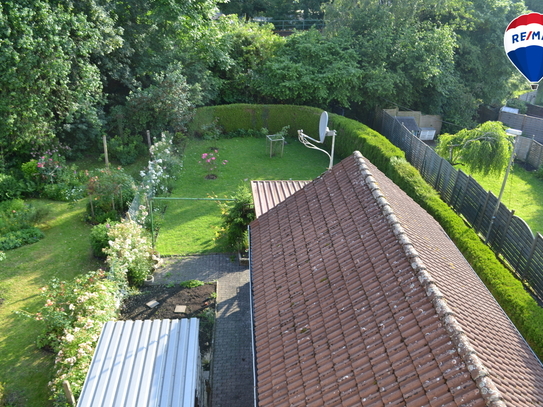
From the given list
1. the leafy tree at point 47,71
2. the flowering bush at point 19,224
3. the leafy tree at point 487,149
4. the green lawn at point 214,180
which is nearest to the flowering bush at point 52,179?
the leafy tree at point 47,71

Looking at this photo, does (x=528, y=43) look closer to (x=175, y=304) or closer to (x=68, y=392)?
(x=175, y=304)

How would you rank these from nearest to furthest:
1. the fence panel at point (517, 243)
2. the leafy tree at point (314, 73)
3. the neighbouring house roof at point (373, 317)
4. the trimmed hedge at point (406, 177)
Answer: the neighbouring house roof at point (373, 317) → the trimmed hedge at point (406, 177) → the fence panel at point (517, 243) → the leafy tree at point (314, 73)

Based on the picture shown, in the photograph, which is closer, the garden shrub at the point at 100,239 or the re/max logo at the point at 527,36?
the re/max logo at the point at 527,36

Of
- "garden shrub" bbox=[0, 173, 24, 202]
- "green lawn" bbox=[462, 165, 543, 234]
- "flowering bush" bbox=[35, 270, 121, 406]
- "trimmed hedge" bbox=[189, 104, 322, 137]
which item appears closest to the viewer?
"flowering bush" bbox=[35, 270, 121, 406]

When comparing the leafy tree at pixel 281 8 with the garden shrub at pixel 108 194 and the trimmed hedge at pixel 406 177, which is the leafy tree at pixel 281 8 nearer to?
the trimmed hedge at pixel 406 177

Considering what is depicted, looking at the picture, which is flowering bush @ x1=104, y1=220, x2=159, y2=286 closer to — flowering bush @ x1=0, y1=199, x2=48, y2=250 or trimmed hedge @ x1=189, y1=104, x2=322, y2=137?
flowering bush @ x1=0, y1=199, x2=48, y2=250

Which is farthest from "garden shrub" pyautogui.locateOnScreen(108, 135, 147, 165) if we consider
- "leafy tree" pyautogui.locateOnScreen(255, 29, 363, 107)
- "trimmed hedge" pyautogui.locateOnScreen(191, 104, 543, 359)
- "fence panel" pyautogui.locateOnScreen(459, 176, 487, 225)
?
"fence panel" pyautogui.locateOnScreen(459, 176, 487, 225)

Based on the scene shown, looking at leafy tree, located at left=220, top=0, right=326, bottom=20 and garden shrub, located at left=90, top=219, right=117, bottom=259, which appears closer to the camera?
garden shrub, located at left=90, top=219, right=117, bottom=259
